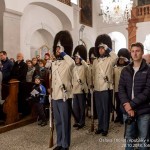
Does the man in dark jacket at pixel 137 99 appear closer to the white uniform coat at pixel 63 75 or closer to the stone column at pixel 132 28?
the white uniform coat at pixel 63 75

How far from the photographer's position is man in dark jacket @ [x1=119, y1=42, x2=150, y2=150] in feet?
10.5

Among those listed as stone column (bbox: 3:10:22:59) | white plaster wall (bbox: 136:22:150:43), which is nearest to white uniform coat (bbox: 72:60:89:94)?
stone column (bbox: 3:10:22:59)

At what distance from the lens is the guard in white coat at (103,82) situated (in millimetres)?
5031

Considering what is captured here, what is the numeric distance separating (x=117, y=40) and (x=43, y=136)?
14.0 metres

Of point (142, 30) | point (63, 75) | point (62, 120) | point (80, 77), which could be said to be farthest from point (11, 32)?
point (142, 30)

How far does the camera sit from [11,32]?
9164 mm

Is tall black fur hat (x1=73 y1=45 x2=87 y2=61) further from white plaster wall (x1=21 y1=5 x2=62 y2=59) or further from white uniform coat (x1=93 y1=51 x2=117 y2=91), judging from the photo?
white plaster wall (x1=21 y1=5 x2=62 y2=59)

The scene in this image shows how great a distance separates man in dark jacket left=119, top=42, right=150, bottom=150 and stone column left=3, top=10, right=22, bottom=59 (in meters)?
6.54

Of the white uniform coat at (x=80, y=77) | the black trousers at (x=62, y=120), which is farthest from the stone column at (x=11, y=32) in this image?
the black trousers at (x=62, y=120)

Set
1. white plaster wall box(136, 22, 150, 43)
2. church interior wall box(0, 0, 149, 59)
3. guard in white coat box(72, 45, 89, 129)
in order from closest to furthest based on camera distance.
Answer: guard in white coat box(72, 45, 89, 129) → church interior wall box(0, 0, 149, 59) → white plaster wall box(136, 22, 150, 43)

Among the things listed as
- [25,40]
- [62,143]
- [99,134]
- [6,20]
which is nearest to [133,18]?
[25,40]

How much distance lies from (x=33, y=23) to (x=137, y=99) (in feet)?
30.7

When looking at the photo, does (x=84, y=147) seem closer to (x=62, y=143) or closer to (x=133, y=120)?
(x=62, y=143)

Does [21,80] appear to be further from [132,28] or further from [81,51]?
[132,28]
